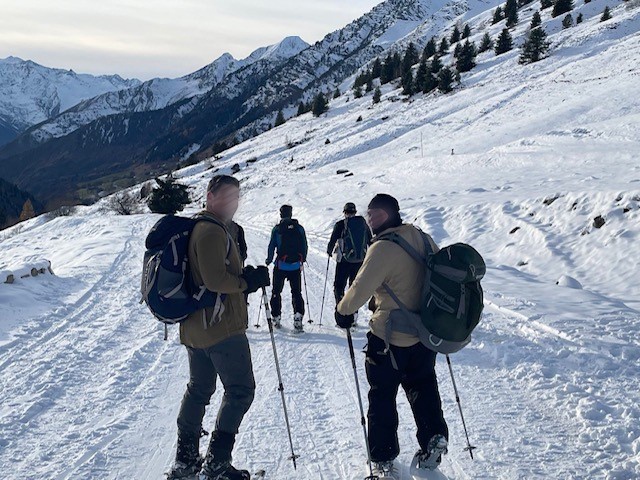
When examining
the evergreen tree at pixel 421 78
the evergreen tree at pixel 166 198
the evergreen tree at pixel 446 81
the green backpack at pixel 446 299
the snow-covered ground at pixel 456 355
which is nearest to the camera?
the green backpack at pixel 446 299

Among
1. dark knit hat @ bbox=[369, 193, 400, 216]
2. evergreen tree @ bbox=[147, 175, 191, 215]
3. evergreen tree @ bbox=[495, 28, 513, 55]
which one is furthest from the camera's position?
evergreen tree @ bbox=[495, 28, 513, 55]

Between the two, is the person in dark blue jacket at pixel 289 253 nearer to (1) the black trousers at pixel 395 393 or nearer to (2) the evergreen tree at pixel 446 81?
(1) the black trousers at pixel 395 393

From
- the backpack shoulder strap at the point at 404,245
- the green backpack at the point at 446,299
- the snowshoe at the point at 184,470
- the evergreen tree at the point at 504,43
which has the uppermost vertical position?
the evergreen tree at the point at 504,43

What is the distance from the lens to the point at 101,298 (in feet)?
36.0

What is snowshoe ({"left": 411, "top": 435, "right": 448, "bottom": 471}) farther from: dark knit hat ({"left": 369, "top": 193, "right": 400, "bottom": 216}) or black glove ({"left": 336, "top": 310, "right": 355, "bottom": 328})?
dark knit hat ({"left": 369, "top": 193, "right": 400, "bottom": 216})

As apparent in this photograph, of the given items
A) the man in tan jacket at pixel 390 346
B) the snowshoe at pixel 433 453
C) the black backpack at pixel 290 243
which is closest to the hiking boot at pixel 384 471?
the man in tan jacket at pixel 390 346

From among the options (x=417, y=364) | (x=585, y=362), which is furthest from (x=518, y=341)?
(x=417, y=364)

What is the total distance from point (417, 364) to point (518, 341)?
157 inches

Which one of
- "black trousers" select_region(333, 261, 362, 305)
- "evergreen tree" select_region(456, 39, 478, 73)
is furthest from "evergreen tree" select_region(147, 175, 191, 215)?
"evergreen tree" select_region(456, 39, 478, 73)

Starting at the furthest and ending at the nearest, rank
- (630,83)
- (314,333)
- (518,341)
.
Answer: (630,83) < (314,333) < (518,341)

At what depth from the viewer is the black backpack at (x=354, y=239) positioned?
313 inches

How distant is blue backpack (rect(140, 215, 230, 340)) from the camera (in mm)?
3434

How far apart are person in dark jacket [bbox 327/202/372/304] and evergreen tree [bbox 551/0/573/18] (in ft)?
223

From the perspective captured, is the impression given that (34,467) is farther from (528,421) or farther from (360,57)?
(360,57)
